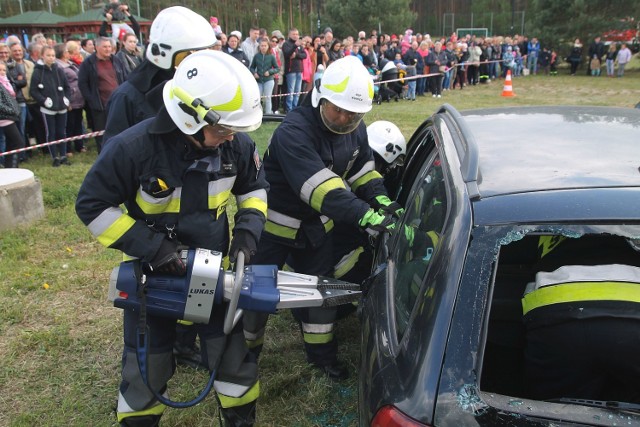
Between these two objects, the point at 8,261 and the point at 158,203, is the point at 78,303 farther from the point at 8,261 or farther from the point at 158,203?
the point at 158,203

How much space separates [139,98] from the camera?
3.25 m

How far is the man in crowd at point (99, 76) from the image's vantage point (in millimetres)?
7609

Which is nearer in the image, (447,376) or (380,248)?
(447,376)

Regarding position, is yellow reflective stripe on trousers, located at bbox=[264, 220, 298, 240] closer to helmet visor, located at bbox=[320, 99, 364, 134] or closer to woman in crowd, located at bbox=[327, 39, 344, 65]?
helmet visor, located at bbox=[320, 99, 364, 134]

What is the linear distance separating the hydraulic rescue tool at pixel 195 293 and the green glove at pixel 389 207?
2.72 feet

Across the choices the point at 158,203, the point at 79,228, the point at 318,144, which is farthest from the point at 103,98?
the point at 158,203

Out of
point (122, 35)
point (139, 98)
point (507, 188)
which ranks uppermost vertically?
point (122, 35)

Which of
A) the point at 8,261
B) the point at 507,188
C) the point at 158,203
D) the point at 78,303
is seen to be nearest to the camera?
the point at 507,188

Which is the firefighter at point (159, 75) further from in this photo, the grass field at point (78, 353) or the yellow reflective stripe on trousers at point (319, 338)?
the yellow reflective stripe on trousers at point (319, 338)

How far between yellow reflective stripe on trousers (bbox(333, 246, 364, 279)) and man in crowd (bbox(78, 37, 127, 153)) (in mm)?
5399

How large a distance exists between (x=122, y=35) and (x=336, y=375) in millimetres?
5696

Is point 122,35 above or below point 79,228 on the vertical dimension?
above

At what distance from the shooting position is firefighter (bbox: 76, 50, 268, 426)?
2.08 m

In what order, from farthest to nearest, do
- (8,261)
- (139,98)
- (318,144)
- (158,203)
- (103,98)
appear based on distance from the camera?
1. (103,98)
2. (8,261)
3. (139,98)
4. (318,144)
5. (158,203)
